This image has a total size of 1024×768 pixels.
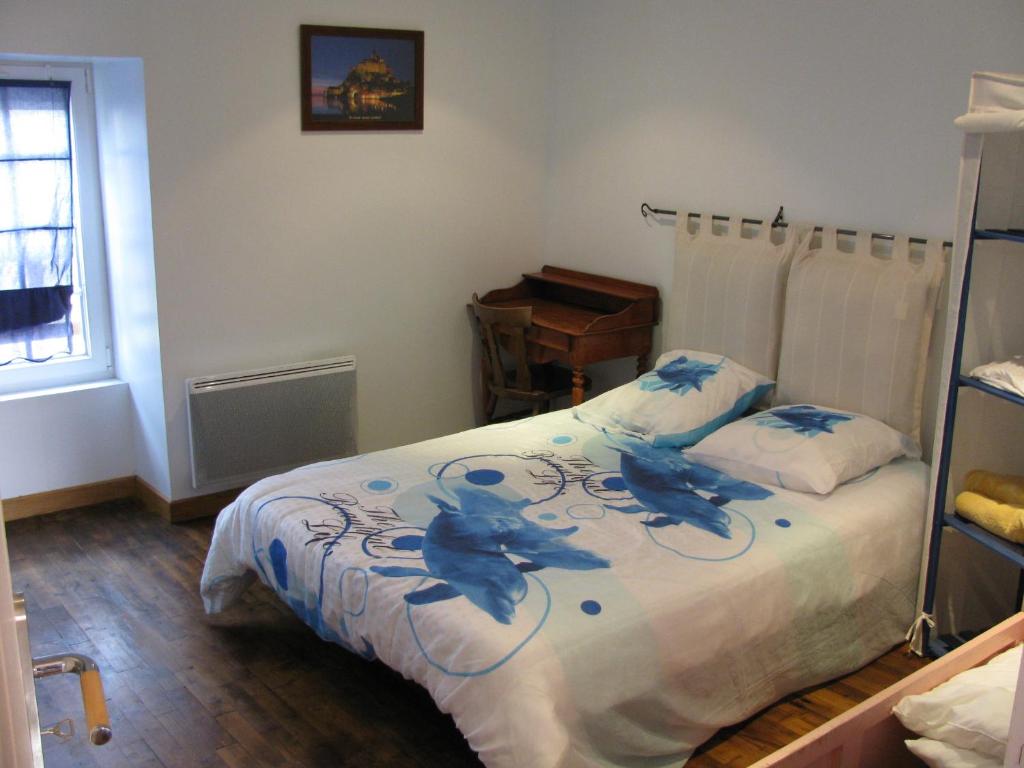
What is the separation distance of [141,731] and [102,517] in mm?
1602

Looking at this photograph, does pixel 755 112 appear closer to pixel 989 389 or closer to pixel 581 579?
pixel 989 389

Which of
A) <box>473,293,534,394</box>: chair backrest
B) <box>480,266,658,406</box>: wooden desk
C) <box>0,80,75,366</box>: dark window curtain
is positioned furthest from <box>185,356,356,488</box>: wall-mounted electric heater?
<box>480,266,658,406</box>: wooden desk

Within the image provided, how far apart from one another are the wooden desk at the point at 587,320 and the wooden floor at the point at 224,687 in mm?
1572

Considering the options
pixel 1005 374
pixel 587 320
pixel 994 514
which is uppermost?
pixel 1005 374

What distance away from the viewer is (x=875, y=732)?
2188mm

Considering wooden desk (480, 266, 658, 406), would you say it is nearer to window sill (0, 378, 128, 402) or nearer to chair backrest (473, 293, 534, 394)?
chair backrest (473, 293, 534, 394)

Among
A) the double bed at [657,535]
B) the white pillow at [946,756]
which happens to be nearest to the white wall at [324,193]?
the double bed at [657,535]

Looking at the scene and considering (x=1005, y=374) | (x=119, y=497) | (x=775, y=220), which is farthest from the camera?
(x=119, y=497)

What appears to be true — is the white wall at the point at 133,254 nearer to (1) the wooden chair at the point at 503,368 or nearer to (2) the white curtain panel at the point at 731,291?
(1) the wooden chair at the point at 503,368

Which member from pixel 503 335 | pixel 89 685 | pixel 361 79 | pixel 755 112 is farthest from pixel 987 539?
pixel 361 79

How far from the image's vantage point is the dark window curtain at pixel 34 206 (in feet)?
13.4

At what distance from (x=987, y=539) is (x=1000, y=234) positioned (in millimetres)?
864

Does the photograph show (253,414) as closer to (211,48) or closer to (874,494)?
(211,48)

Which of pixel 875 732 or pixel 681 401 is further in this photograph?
pixel 681 401
